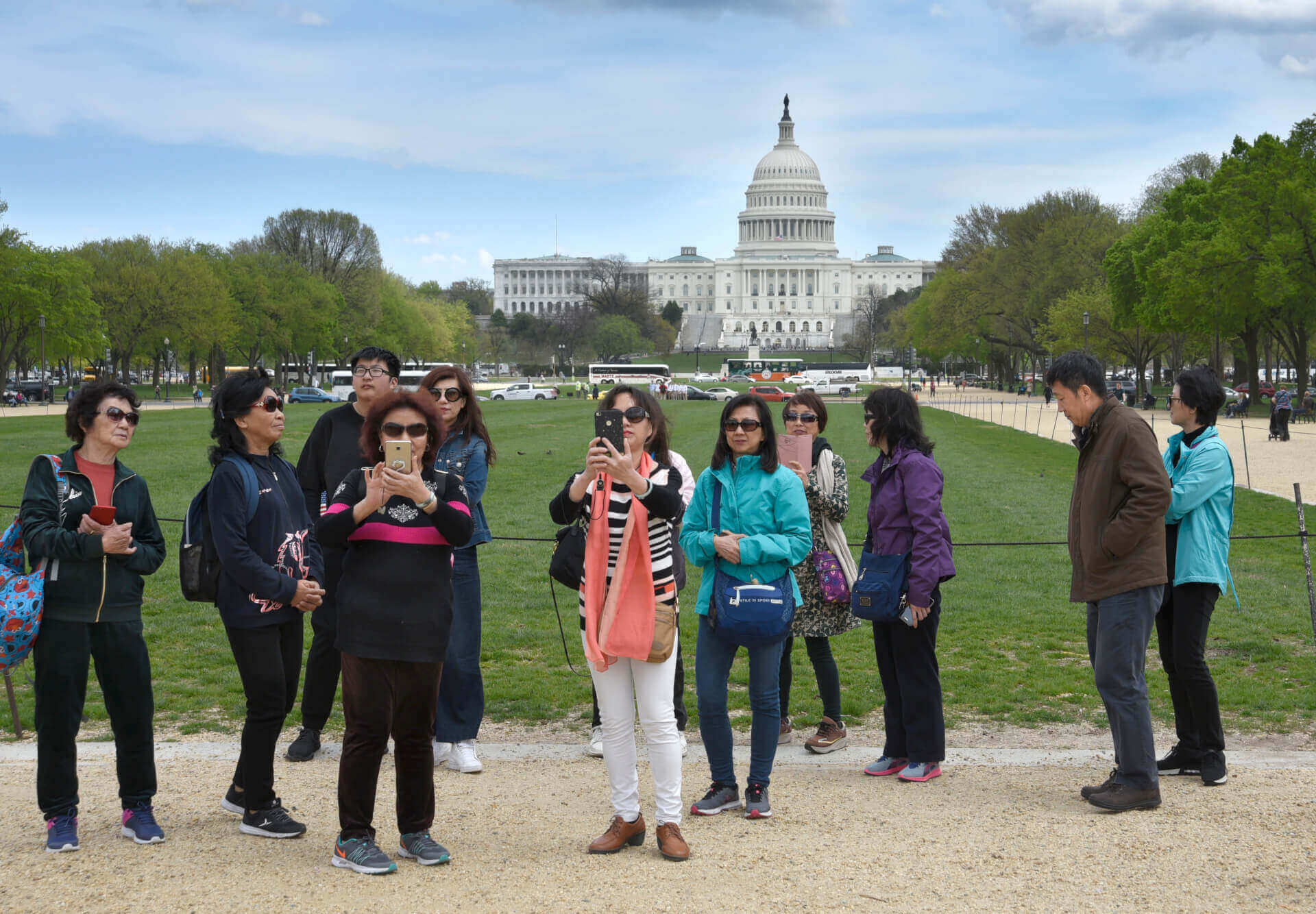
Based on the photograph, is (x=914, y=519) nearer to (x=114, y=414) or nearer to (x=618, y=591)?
(x=618, y=591)

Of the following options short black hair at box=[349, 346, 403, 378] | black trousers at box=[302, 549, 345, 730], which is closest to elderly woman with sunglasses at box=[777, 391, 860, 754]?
short black hair at box=[349, 346, 403, 378]

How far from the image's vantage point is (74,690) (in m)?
4.94

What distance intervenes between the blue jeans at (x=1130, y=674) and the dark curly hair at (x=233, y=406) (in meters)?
3.63

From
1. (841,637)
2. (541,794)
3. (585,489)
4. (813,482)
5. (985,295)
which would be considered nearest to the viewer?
(585,489)

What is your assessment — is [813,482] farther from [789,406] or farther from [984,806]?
[984,806]

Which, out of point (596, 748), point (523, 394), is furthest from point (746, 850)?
point (523, 394)

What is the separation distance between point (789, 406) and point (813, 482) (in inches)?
18.7

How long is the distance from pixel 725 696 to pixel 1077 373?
6.89 ft

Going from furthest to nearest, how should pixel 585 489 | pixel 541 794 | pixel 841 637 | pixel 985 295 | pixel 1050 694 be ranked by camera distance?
pixel 985 295 → pixel 841 637 → pixel 1050 694 → pixel 541 794 → pixel 585 489

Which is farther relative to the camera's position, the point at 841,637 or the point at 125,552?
the point at 841,637

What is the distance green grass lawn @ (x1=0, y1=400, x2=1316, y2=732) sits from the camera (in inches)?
289

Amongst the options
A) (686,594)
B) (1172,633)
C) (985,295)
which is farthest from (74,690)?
(985,295)

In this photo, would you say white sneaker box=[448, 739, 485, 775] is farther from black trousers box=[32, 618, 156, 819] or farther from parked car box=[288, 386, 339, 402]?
parked car box=[288, 386, 339, 402]

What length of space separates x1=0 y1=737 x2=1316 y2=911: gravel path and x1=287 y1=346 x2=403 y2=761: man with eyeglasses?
245mm
